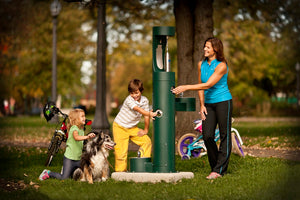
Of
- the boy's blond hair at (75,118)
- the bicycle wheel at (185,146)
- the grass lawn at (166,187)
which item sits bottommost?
the grass lawn at (166,187)

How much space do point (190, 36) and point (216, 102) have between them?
5.14m

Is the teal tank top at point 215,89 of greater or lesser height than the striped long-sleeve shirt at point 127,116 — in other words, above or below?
above

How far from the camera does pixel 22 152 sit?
11211mm

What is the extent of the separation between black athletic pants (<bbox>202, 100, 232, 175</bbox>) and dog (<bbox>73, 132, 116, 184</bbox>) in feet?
4.03

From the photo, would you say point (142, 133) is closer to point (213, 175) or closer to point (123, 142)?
point (123, 142)

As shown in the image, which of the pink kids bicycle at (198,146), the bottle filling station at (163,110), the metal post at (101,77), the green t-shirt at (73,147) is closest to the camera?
the bottle filling station at (163,110)

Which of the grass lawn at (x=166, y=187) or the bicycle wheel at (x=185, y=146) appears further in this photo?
the bicycle wheel at (x=185, y=146)

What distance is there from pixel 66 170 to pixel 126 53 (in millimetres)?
27046

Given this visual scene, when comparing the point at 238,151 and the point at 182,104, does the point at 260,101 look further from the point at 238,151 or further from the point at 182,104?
the point at 182,104

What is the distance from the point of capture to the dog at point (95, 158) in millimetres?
6512

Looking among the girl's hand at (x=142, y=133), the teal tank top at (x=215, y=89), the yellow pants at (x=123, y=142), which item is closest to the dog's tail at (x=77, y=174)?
the yellow pants at (x=123, y=142)

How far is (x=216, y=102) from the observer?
21.4 ft

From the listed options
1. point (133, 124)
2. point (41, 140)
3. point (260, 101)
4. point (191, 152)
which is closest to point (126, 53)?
point (260, 101)

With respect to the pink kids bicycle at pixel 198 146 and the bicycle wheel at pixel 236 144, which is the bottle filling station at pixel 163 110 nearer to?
the bicycle wheel at pixel 236 144
